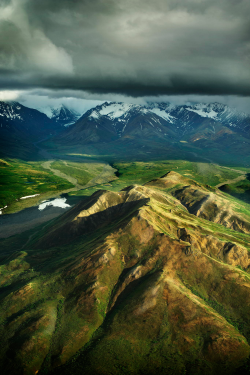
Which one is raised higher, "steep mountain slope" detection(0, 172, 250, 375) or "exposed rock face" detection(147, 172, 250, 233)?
"steep mountain slope" detection(0, 172, 250, 375)

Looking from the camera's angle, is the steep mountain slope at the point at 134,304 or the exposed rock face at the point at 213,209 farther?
the exposed rock face at the point at 213,209

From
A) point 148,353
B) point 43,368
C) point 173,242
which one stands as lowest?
point 43,368

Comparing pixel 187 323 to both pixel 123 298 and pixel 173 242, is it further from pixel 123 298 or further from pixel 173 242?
pixel 173 242

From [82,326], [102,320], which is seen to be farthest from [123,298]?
[82,326]

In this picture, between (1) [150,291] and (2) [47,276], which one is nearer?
(1) [150,291]

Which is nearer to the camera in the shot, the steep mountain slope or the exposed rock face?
the steep mountain slope

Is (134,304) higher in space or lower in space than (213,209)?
higher

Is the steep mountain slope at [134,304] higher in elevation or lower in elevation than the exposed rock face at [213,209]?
higher

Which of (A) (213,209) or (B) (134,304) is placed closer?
(B) (134,304)
